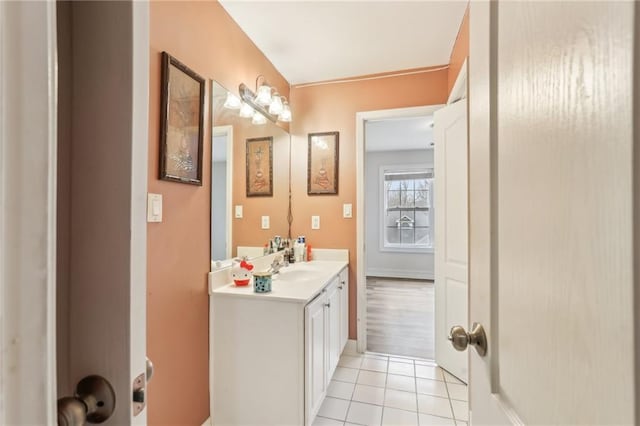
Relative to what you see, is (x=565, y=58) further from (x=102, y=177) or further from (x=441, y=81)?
(x=441, y=81)

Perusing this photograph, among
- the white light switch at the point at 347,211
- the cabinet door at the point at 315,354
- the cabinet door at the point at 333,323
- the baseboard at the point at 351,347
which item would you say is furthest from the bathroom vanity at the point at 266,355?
the white light switch at the point at 347,211

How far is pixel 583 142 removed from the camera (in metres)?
0.40

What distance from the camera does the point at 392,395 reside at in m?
2.04

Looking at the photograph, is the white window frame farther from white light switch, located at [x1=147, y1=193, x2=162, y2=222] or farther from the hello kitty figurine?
white light switch, located at [x1=147, y1=193, x2=162, y2=222]

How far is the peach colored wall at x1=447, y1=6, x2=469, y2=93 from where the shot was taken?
1.88 metres

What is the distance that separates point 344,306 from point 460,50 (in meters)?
2.14

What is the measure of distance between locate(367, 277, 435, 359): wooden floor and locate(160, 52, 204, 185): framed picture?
7.51ft

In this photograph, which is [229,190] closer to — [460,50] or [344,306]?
[344,306]

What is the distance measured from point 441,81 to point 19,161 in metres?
2.83

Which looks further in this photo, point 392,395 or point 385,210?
point 385,210

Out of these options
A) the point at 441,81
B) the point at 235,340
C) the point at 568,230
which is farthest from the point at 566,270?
the point at 441,81

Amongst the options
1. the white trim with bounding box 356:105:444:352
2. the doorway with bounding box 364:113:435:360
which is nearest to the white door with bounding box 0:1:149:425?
the white trim with bounding box 356:105:444:352

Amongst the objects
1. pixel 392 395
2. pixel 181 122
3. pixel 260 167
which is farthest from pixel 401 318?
pixel 181 122

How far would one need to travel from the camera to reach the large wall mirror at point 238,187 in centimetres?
175
